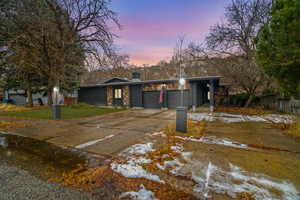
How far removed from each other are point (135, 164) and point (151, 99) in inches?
392

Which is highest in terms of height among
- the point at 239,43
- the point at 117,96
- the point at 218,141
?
the point at 239,43

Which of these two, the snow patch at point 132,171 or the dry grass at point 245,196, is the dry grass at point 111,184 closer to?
the snow patch at point 132,171

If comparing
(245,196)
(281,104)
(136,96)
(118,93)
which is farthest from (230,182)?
(118,93)

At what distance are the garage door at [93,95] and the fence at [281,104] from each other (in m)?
15.3

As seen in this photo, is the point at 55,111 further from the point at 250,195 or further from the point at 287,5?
the point at 287,5

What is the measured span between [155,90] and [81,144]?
910 cm

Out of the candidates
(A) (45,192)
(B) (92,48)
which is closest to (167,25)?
(B) (92,48)

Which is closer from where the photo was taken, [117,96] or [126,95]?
[126,95]

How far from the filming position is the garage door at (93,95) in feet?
47.8

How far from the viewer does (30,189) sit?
5.81 ft

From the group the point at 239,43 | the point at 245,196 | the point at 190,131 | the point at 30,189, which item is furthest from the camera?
the point at 239,43

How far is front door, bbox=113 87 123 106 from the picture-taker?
1355 centimetres

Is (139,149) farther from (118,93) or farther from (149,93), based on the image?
(118,93)

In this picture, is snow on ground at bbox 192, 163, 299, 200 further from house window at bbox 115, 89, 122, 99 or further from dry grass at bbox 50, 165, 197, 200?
house window at bbox 115, 89, 122, 99
